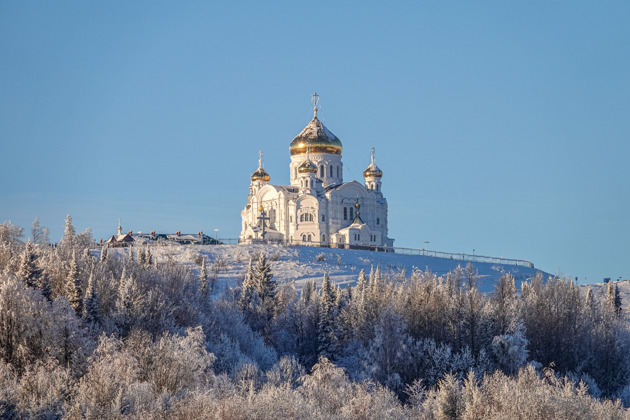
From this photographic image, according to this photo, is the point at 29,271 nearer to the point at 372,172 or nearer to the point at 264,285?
the point at 264,285

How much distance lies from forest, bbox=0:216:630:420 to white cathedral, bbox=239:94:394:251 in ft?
46.0

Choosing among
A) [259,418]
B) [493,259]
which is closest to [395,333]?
[259,418]

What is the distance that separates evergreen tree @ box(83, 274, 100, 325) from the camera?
39.8m

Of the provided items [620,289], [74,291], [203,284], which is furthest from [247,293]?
[620,289]

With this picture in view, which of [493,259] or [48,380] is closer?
[48,380]

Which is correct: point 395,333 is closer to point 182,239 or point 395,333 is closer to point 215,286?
point 215,286

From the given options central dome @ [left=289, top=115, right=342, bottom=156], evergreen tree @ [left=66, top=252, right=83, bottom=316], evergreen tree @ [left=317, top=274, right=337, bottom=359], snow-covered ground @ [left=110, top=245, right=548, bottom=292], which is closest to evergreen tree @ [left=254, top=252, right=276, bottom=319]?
evergreen tree @ [left=317, top=274, right=337, bottom=359]

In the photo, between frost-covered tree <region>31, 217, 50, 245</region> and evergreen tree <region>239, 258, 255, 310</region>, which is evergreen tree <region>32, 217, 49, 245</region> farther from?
evergreen tree <region>239, 258, 255, 310</region>

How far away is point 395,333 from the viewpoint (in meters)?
43.3

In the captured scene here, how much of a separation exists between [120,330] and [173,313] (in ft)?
15.5

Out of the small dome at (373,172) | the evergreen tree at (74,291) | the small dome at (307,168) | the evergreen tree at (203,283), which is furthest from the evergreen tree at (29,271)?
the small dome at (373,172)

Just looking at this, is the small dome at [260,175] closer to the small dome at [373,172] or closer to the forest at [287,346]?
Answer: the small dome at [373,172]

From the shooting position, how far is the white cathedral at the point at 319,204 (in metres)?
73.2

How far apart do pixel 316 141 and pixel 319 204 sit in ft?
17.6
